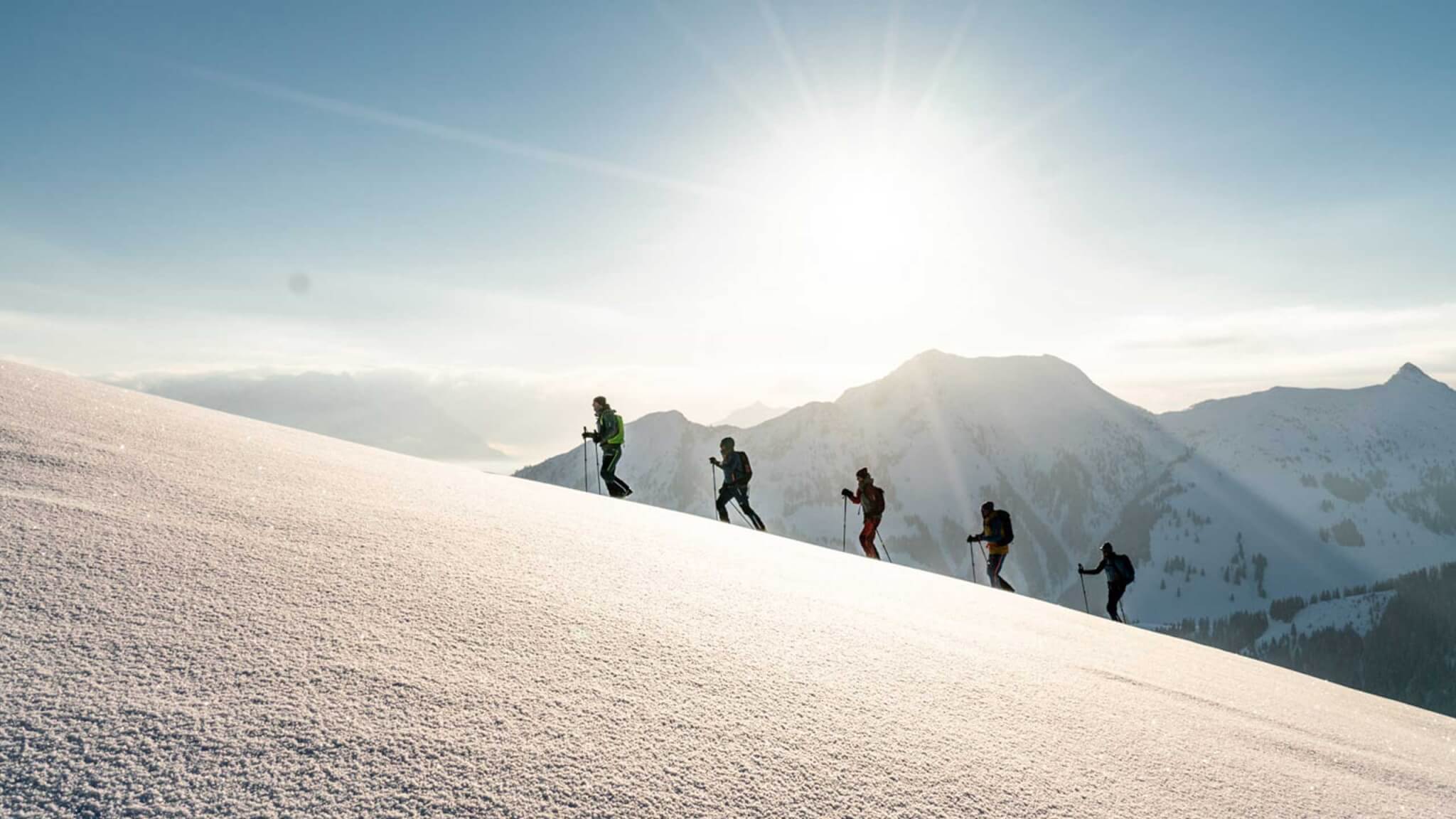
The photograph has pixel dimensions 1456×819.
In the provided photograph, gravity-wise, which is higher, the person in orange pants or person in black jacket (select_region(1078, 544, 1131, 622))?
the person in orange pants

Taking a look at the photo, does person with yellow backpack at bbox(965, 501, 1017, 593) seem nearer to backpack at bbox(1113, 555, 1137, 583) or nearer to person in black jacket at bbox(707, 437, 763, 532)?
backpack at bbox(1113, 555, 1137, 583)

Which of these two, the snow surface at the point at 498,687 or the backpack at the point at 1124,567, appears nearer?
the snow surface at the point at 498,687

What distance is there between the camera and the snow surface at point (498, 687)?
1753 millimetres

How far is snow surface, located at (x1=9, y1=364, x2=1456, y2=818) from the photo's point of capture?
5.75ft

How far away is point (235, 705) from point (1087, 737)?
3.22 m

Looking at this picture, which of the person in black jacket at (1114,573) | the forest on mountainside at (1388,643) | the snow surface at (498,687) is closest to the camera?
the snow surface at (498,687)

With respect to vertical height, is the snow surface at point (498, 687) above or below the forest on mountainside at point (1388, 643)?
above

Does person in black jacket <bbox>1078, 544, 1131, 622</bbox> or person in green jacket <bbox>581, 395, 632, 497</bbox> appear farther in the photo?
person in black jacket <bbox>1078, 544, 1131, 622</bbox>

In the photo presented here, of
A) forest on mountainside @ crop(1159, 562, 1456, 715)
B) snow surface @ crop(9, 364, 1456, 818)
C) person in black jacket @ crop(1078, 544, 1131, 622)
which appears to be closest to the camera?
snow surface @ crop(9, 364, 1456, 818)

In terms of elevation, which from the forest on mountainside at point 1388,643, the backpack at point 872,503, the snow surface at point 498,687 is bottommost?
the forest on mountainside at point 1388,643

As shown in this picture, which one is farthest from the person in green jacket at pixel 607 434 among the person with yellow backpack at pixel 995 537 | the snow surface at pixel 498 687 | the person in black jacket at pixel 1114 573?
the person in black jacket at pixel 1114 573

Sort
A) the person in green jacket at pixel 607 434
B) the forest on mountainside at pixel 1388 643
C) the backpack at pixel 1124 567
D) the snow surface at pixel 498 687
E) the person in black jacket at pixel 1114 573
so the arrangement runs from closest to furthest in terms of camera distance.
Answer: the snow surface at pixel 498 687
the person in green jacket at pixel 607 434
the backpack at pixel 1124 567
the person in black jacket at pixel 1114 573
the forest on mountainside at pixel 1388 643

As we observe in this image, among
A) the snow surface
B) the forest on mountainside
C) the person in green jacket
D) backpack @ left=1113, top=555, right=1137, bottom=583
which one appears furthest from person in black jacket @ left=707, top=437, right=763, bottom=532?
the forest on mountainside

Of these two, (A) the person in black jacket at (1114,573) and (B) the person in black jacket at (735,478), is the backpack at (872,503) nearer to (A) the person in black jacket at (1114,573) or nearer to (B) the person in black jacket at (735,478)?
(B) the person in black jacket at (735,478)
